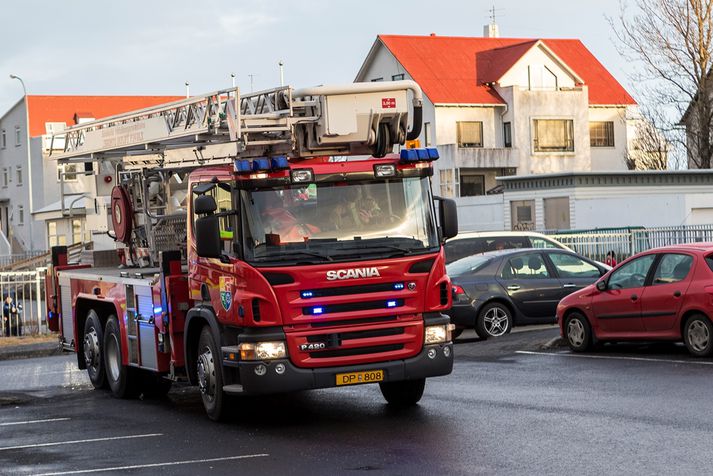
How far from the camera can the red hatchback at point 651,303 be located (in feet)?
54.6

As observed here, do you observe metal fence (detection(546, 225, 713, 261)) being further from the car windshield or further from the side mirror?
the side mirror

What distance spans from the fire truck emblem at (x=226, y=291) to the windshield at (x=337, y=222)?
0.36m

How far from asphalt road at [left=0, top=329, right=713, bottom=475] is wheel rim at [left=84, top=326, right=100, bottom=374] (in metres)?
0.37

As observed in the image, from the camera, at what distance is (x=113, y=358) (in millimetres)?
16578

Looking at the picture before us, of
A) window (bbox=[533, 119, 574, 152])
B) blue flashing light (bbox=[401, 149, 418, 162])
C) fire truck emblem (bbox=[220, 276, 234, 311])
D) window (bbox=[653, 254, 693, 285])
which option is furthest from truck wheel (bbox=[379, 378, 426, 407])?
window (bbox=[533, 119, 574, 152])

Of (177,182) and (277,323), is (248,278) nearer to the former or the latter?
(277,323)

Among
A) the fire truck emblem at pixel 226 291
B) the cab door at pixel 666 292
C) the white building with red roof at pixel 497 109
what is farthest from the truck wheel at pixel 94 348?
the white building with red roof at pixel 497 109

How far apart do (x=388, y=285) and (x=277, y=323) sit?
43.6 inches

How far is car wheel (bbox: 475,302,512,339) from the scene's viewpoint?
22.3m

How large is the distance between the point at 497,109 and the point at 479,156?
3.09 metres

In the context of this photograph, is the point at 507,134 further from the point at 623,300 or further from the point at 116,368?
the point at 116,368

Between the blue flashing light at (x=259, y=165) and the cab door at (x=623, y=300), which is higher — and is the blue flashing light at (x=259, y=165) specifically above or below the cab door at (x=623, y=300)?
above

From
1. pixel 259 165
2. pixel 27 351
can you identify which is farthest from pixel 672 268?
pixel 27 351

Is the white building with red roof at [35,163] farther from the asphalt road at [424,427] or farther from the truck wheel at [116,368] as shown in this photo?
the asphalt road at [424,427]
